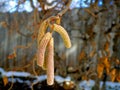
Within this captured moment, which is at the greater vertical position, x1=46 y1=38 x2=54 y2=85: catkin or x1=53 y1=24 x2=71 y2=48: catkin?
x1=53 y1=24 x2=71 y2=48: catkin

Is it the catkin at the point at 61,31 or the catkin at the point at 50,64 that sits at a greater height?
the catkin at the point at 61,31

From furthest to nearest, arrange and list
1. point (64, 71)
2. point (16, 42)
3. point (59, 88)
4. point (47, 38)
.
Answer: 1. point (16, 42)
2. point (59, 88)
3. point (64, 71)
4. point (47, 38)

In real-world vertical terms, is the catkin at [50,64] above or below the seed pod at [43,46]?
below

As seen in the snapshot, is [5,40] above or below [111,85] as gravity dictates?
above

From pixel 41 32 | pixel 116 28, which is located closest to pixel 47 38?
pixel 41 32

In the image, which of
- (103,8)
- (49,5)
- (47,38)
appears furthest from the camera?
(103,8)

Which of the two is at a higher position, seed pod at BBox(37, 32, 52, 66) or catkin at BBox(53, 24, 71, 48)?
catkin at BBox(53, 24, 71, 48)

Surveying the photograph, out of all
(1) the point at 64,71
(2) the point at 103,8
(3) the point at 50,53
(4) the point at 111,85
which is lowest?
(4) the point at 111,85

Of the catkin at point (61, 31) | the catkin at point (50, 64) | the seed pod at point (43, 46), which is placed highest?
the catkin at point (61, 31)

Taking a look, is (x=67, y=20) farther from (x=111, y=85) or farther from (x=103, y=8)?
(x=111, y=85)

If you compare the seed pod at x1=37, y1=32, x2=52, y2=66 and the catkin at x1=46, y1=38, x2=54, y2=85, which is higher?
the seed pod at x1=37, y1=32, x2=52, y2=66

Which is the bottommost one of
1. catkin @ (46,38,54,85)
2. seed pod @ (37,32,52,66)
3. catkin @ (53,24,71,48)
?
catkin @ (46,38,54,85)
